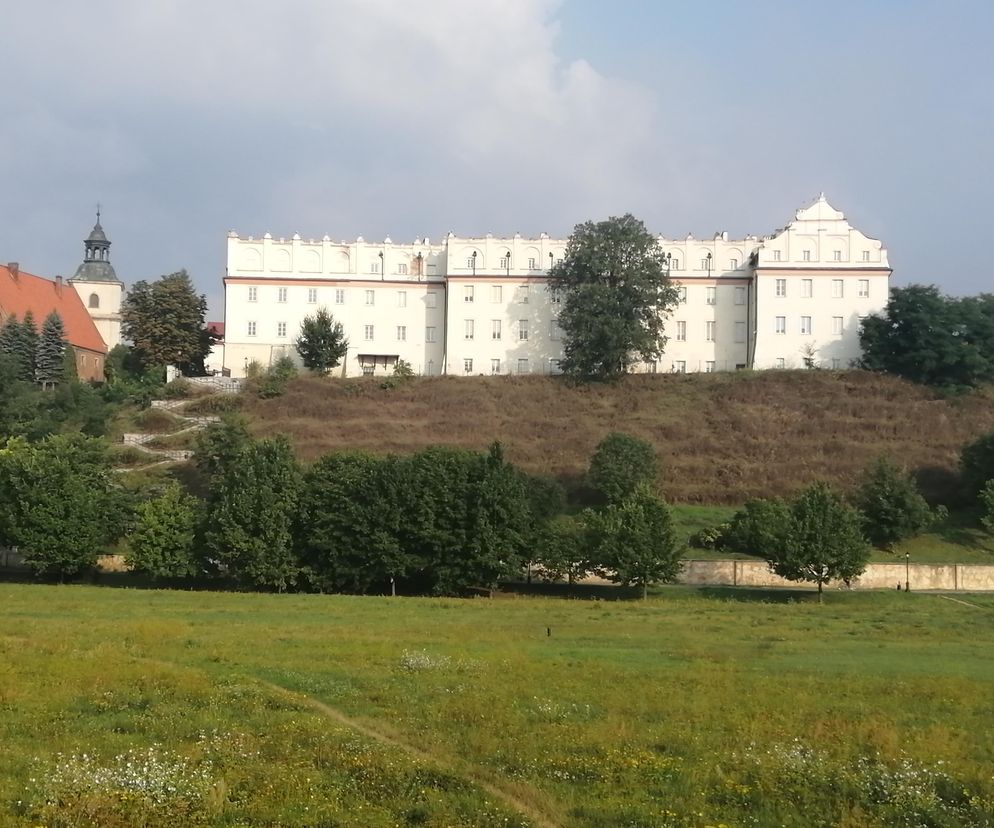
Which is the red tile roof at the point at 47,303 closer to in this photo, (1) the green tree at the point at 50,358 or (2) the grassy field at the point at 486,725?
(1) the green tree at the point at 50,358

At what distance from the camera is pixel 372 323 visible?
303 feet

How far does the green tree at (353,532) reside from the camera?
46031 millimetres

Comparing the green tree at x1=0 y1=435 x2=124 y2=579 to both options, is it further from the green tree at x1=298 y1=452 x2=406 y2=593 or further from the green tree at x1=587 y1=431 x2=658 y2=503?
the green tree at x1=587 y1=431 x2=658 y2=503

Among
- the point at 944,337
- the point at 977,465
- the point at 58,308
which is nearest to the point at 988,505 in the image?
the point at 977,465

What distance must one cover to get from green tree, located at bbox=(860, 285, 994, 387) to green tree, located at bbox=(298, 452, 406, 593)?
45631 mm

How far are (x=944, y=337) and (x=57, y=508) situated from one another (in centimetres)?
5832

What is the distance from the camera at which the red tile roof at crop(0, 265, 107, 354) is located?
9888 cm

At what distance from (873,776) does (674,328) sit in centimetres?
7835

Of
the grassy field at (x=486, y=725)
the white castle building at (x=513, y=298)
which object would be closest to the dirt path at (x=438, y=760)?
the grassy field at (x=486, y=725)

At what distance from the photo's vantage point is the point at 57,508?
1909 inches

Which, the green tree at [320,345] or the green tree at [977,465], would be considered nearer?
the green tree at [977,465]

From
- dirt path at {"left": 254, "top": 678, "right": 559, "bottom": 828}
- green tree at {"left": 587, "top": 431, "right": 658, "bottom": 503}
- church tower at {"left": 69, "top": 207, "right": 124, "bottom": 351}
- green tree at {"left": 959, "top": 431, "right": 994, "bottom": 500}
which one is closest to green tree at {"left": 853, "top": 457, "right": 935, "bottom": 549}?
green tree at {"left": 959, "top": 431, "right": 994, "bottom": 500}

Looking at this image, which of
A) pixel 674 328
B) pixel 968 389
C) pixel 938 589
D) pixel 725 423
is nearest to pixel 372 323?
pixel 674 328

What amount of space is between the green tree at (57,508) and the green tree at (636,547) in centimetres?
2171
